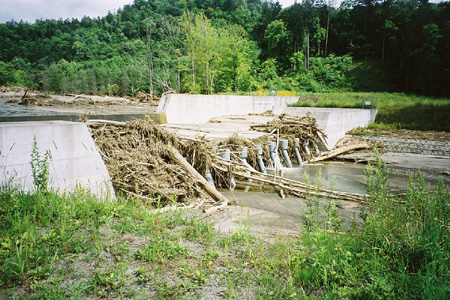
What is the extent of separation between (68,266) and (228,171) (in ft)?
18.0

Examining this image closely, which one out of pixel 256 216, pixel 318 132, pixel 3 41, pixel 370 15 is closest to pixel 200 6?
pixel 370 15

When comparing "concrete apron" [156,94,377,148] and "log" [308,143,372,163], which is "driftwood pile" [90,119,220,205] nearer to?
"concrete apron" [156,94,377,148]

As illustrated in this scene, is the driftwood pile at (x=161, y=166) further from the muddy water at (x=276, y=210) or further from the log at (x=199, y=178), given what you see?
the muddy water at (x=276, y=210)

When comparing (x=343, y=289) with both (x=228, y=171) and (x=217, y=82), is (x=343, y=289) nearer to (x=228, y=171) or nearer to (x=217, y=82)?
(x=228, y=171)

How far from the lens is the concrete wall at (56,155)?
4469 millimetres

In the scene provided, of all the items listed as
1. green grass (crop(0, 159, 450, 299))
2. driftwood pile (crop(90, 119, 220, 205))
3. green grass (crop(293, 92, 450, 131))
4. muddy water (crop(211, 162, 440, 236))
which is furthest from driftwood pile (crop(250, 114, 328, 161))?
green grass (crop(293, 92, 450, 131))

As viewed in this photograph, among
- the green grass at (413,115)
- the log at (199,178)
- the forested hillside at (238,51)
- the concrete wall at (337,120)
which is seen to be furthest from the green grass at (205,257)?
the forested hillside at (238,51)

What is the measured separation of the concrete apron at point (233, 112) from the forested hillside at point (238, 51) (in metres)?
12.0

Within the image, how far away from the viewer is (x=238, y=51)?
3769 centimetres

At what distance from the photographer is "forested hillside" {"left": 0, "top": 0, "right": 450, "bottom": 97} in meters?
38.9

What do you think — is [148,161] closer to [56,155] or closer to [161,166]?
[161,166]

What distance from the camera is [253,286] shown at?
286cm

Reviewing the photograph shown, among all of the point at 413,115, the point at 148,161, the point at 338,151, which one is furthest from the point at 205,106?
the point at 413,115

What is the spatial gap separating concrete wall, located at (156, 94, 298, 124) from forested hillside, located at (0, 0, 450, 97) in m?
11.6
